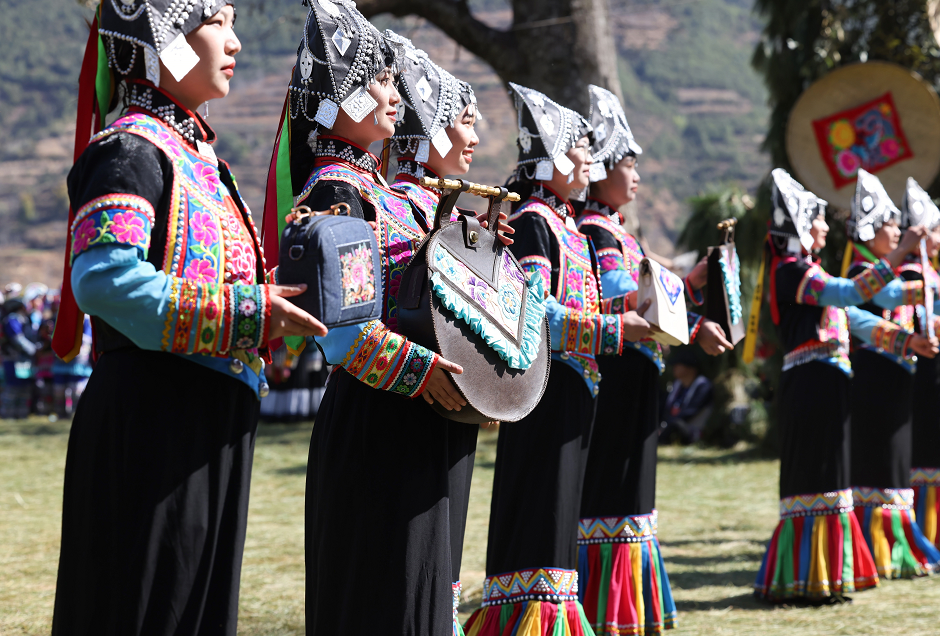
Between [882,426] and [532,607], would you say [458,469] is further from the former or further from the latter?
[882,426]

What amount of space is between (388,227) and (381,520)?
78cm

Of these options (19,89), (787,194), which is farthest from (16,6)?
(787,194)

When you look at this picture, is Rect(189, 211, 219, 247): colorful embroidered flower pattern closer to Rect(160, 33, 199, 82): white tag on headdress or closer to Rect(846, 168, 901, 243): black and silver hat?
Rect(160, 33, 199, 82): white tag on headdress

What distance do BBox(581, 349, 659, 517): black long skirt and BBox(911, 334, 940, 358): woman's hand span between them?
213cm

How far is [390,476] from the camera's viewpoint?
8.44ft

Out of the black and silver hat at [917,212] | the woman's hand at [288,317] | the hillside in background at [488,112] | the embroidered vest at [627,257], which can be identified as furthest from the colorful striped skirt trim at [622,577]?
the hillside in background at [488,112]

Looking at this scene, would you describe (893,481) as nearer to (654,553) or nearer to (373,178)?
(654,553)

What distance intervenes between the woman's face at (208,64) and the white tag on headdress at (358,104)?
1.27 ft

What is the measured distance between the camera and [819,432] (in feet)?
17.6

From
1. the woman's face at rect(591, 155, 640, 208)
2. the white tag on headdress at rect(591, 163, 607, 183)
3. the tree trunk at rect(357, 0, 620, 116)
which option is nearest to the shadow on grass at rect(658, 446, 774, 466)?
the tree trunk at rect(357, 0, 620, 116)

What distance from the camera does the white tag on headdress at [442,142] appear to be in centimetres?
333

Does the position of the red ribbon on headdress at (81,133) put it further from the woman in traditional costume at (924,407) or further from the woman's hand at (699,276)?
the woman in traditional costume at (924,407)

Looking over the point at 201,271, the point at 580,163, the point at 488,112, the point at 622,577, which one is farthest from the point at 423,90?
the point at 488,112

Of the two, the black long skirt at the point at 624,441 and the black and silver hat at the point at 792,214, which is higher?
the black and silver hat at the point at 792,214
